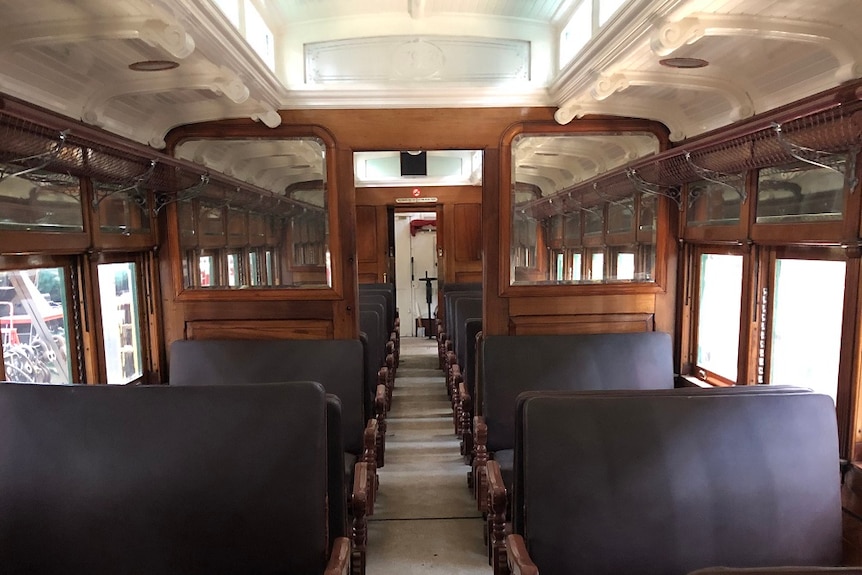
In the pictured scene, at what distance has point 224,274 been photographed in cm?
304

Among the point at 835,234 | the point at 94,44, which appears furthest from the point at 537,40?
the point at 94,44

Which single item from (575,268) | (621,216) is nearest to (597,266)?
(575,268)

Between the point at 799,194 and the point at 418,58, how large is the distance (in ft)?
6.07

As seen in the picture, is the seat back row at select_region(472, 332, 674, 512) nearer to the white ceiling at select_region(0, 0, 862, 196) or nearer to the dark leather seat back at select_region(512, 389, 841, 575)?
the dark leather seat back at select_region(512, 389, 841, 575)

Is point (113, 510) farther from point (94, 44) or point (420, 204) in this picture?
point (420, 204)

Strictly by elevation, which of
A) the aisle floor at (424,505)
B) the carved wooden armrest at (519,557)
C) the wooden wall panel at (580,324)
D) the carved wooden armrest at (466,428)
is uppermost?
the wooden wall panel at (580,324)

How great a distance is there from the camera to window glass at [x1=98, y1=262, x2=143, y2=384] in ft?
8.44

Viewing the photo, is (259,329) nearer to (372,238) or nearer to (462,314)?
(462,314)

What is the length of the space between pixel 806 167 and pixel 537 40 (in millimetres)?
1421

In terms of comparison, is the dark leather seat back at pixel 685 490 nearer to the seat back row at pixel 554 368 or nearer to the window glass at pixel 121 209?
the seat back row at pixel 554 368

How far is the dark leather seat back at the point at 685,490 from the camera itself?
5.27 ft

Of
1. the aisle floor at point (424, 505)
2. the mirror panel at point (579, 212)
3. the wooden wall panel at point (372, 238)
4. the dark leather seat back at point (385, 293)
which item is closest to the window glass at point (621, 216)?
the mirror panel at point (579, 212)

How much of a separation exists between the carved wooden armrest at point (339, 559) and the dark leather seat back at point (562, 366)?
3.76 ft

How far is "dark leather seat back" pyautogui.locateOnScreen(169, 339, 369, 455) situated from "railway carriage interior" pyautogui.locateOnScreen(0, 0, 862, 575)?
17 millimetres
